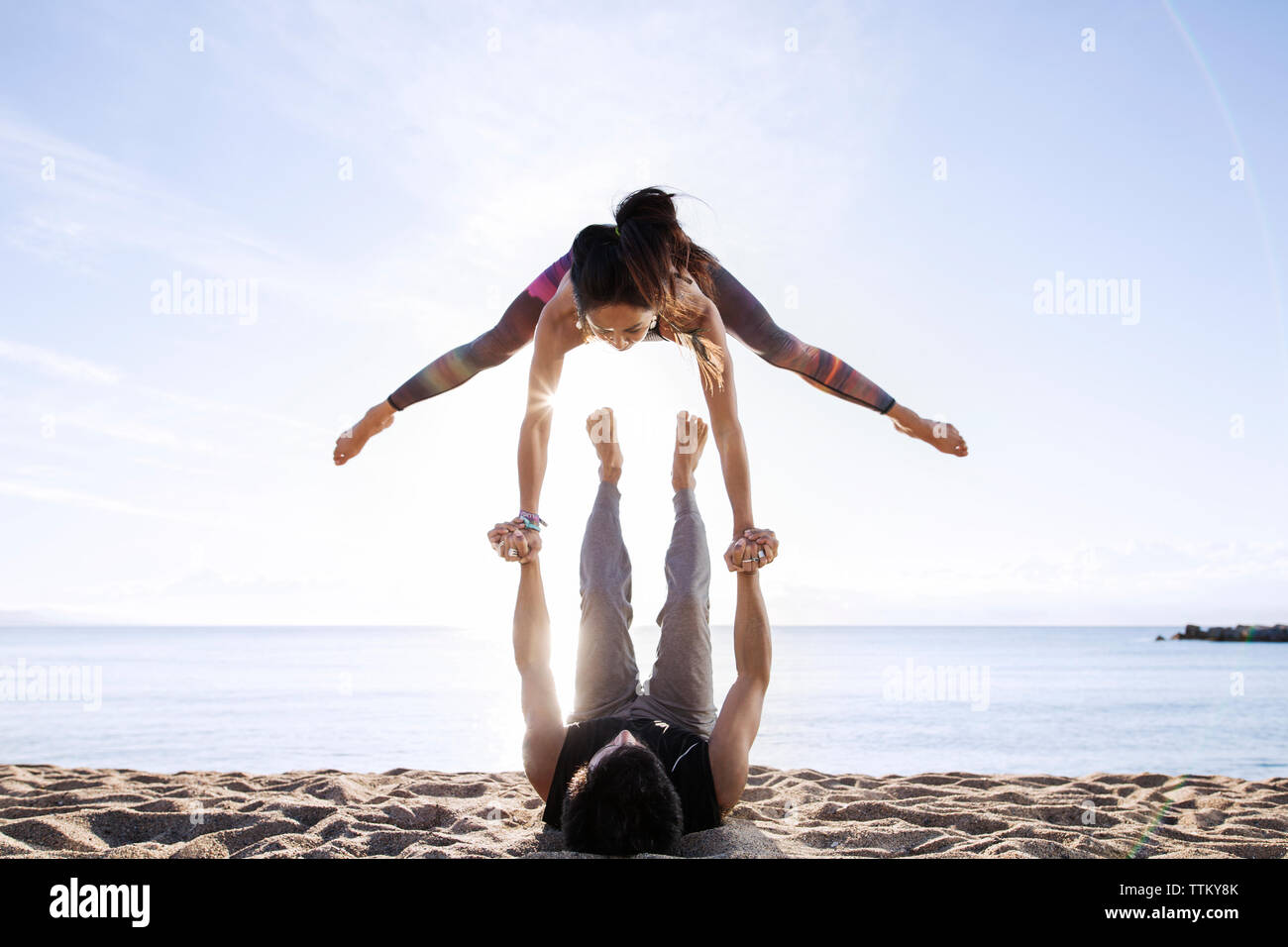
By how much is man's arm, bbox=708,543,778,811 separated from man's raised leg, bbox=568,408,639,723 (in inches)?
16.9

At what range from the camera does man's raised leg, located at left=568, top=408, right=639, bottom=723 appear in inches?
124

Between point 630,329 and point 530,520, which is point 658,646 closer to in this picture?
point 530,520

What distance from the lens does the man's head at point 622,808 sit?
2486 mm

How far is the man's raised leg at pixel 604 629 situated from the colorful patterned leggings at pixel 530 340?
0.98m

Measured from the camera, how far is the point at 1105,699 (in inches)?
607

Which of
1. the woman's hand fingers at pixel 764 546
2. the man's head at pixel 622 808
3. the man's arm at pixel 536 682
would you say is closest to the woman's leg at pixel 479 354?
the man's arm at pixel 536 682

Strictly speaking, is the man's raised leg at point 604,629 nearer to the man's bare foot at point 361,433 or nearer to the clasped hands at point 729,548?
the clasped hands at point 729,548

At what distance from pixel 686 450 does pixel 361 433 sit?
57.7 inches

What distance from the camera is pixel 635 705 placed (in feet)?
10.2

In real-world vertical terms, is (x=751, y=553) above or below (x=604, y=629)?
above

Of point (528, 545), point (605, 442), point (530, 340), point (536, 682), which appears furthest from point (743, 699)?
point (530, 340)

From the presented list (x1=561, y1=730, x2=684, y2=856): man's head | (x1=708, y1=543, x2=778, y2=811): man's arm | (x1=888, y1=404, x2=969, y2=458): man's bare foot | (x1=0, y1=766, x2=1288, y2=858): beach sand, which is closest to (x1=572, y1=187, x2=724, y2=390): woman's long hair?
(x1=708, y1=543, x2=778, y2=811): man's arm
